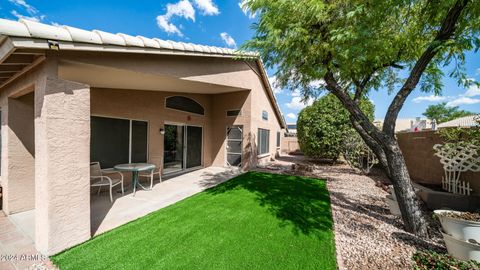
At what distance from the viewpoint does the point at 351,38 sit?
154 inches

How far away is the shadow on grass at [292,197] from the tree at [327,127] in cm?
401

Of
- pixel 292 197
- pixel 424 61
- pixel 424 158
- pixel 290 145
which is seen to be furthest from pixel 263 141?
Result: pixel 424 61

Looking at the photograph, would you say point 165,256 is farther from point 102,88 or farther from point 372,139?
point 102,88

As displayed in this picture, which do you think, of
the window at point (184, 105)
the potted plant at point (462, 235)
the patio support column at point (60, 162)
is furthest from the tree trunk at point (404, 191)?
the window at point (184, 105)

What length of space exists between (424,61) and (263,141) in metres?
9.69

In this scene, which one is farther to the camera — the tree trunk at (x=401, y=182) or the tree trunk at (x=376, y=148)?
the tree trunk at (x=376, y=148)

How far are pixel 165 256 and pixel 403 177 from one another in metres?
4.77

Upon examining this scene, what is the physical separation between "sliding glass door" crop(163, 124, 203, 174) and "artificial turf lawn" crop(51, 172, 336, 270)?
376 cm

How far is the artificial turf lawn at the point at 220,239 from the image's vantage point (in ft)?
9.70

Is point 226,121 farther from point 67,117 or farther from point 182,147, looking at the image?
point 67,117

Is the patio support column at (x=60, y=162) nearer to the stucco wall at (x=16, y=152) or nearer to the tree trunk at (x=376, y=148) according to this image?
the stucco wall at (x=16, y=152)

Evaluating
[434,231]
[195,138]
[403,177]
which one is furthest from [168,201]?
[434,231]

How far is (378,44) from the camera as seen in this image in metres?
3.91

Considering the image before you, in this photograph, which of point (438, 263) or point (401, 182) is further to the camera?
point (401, 182)
